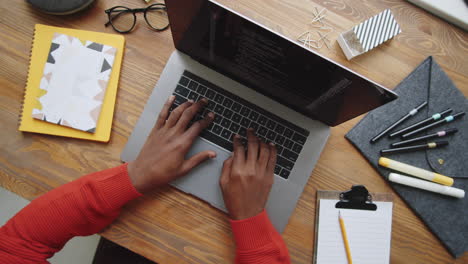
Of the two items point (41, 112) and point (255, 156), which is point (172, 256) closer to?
point (255, 156)

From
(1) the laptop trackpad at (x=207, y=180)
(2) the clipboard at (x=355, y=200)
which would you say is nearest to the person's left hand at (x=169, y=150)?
(1) the laptop trackpad at (x=207, y=180)

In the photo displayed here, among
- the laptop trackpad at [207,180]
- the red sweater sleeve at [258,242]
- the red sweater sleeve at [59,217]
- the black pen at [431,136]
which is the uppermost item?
the black pen at [431,136]

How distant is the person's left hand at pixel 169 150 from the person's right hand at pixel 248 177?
0.06m

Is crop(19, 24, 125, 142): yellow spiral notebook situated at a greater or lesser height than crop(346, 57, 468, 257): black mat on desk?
lesser

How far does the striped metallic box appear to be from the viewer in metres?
0.73

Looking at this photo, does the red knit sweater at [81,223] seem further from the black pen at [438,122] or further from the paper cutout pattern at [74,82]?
the black pen at [438,122]

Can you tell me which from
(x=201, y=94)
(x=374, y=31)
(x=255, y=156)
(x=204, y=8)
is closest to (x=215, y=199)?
(x=255, y=156)

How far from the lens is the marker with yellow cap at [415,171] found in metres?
0.72

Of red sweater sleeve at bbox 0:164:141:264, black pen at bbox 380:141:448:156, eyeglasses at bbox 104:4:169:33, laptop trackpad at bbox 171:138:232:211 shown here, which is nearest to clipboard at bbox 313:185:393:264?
black pen at bbox 380:141:448:156

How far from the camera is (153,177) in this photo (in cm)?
68

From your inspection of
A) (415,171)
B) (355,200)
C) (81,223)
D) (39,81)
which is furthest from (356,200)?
(39,81)

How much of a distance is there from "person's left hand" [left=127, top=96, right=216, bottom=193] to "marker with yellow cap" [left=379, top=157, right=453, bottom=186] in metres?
0.41

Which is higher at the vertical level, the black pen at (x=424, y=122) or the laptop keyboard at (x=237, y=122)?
the black pen at (x=424, y=122)

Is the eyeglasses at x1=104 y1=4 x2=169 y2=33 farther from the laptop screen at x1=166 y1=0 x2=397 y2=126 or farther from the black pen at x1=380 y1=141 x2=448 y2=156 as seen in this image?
the black pen at x1=380 y1=141 x2=448 y2=156
